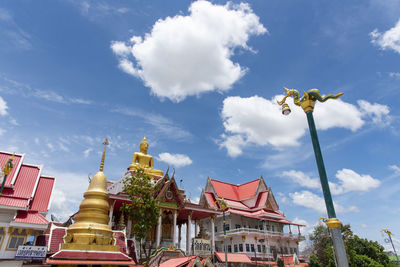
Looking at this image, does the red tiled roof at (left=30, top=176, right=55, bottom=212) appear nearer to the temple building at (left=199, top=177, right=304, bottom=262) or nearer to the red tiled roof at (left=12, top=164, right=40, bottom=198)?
the red tiled roof at (left=12, top=164, right=40, bottom=198)

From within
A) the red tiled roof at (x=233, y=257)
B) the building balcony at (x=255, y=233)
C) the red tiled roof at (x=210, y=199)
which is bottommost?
the red tiled roof at (x=233, y=257)

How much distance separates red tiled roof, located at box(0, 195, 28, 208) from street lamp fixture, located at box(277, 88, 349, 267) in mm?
16058

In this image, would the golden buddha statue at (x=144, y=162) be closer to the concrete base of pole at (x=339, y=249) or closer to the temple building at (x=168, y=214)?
the temple building at (x=168, y=214)

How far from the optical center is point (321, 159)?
8562mm

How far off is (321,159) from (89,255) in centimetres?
1388

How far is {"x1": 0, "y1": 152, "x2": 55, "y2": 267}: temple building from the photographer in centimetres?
1532

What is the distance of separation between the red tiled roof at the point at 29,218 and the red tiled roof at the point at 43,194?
33.4 inches

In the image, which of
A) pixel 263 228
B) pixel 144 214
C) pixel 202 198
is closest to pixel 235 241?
pixel 263 228

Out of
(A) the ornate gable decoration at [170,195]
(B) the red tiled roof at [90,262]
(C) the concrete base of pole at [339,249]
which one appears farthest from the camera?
(A) the ornate gable decoration at [170,195]

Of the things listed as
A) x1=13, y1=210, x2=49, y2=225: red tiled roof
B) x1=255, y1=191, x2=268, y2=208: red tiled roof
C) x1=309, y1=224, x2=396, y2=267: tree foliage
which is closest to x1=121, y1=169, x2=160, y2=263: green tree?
x1=13, y1=210, x2=49, y2=225: red tiled roof

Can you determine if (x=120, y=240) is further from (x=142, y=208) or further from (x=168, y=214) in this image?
(x=168, y=214)

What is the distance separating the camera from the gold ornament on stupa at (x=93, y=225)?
15.9 metres

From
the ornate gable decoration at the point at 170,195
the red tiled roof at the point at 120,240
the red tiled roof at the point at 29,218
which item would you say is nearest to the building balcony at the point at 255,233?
the ornate gable decoration at the point at 170,195

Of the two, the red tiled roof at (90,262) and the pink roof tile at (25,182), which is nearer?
the red tiled roof at (90,262)
